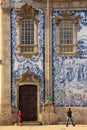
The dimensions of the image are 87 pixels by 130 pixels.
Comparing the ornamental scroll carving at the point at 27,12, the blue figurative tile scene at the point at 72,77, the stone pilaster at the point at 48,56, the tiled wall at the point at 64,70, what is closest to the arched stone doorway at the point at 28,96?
the tiled wall at the point at 64,70

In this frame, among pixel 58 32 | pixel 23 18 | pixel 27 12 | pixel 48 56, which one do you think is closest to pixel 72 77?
pixel 48 56

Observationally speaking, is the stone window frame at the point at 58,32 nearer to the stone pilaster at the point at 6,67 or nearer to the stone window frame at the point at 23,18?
the stone window frame at the point at 23,18

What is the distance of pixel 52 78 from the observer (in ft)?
128

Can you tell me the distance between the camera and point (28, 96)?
3909cm

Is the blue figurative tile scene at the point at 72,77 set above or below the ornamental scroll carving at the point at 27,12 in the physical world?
below

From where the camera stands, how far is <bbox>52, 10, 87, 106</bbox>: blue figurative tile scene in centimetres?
3878

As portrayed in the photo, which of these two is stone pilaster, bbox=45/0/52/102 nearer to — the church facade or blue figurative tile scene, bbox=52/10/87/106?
the church facade

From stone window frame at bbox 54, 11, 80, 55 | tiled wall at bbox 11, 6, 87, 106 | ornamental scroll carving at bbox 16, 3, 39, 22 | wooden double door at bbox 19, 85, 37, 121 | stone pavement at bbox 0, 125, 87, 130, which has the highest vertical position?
ornamental scroll carving at bbox 16, 3, 39, 22

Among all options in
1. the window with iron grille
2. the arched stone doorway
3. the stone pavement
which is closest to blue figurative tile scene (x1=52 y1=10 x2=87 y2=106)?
the arched stone doorway

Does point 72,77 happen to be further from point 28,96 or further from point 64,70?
point 28,96

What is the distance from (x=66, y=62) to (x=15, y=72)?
318 centimetres

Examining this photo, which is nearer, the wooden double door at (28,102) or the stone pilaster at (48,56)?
the stone pilaster at (48,56)

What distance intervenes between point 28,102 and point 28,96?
0.37m

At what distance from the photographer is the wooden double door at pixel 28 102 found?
39.0 meters
